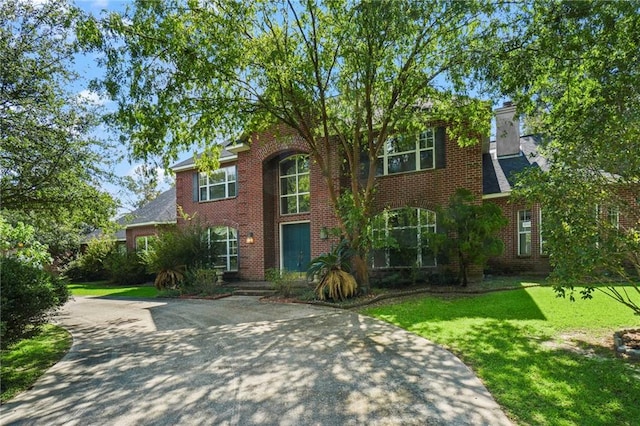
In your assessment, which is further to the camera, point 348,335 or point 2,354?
point 348,335

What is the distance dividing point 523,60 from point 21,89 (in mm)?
10694

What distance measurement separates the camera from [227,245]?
17.0 meters

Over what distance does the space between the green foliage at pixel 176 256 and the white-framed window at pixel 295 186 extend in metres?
3.82

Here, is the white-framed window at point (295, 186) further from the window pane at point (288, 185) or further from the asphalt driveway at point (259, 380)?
the asphalt driveway at point (259, 380)

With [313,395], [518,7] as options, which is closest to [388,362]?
[313,395]

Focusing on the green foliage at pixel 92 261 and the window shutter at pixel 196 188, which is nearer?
the window shutter at pixel 196 188

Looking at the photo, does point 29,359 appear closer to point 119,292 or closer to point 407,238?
point 119,292

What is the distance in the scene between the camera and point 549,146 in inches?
222

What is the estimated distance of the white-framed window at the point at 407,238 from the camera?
39.5ft

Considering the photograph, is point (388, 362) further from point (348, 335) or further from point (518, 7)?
point (518, 7)

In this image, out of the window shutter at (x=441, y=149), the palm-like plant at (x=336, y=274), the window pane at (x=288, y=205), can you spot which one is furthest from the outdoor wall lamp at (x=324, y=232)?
the window shutter at (x=441, y=149)

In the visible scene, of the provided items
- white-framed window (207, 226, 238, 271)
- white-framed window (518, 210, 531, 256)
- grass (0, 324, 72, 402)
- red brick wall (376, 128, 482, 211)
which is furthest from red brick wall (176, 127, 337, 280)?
grass (0, 324, 72, 402)

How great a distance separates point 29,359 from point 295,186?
11228mm

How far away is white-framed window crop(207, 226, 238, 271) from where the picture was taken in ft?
54.8
